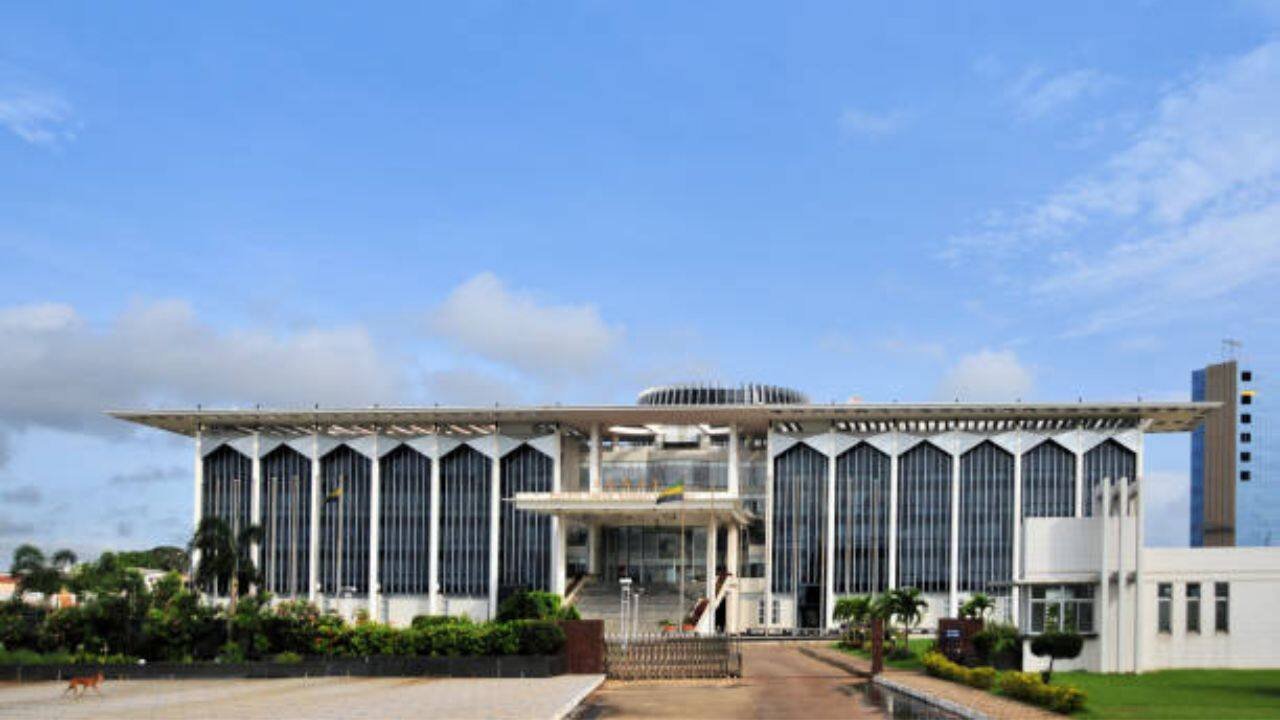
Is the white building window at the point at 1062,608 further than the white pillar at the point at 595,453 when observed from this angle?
No

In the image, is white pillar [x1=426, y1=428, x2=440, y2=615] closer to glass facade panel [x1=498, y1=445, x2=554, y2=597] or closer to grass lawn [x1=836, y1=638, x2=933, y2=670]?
glass facade panel [x1=498, y1=445, x2=554, y2=597]

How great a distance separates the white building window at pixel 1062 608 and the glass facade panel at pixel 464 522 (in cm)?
5213

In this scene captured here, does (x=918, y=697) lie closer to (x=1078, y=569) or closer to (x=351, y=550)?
(x=1078, y=569)

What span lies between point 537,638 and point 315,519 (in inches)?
2020

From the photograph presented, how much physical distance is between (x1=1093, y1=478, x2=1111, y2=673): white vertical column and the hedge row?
10.1 feet

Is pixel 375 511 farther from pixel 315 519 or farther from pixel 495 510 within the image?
pixel 495 510

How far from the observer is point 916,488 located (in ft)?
277

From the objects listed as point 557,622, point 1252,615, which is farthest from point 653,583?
point 1252,615

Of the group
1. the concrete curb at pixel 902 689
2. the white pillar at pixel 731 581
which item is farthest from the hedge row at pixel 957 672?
the white pillar at pixel 731 581

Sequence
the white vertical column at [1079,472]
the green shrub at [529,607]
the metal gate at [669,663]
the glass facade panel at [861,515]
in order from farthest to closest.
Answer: the glass facade panel at [861,515] → the white vertical column at [1079,472] → the green shrub at [529,607] → the metal gate at [669,663]

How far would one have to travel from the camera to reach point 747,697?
3441cm

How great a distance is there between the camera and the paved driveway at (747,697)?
99.0ft

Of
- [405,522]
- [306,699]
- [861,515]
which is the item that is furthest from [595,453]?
Answer: [306,699]

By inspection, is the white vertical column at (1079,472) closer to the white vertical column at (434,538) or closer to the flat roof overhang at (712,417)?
the flat roof overhang at (712,417)
